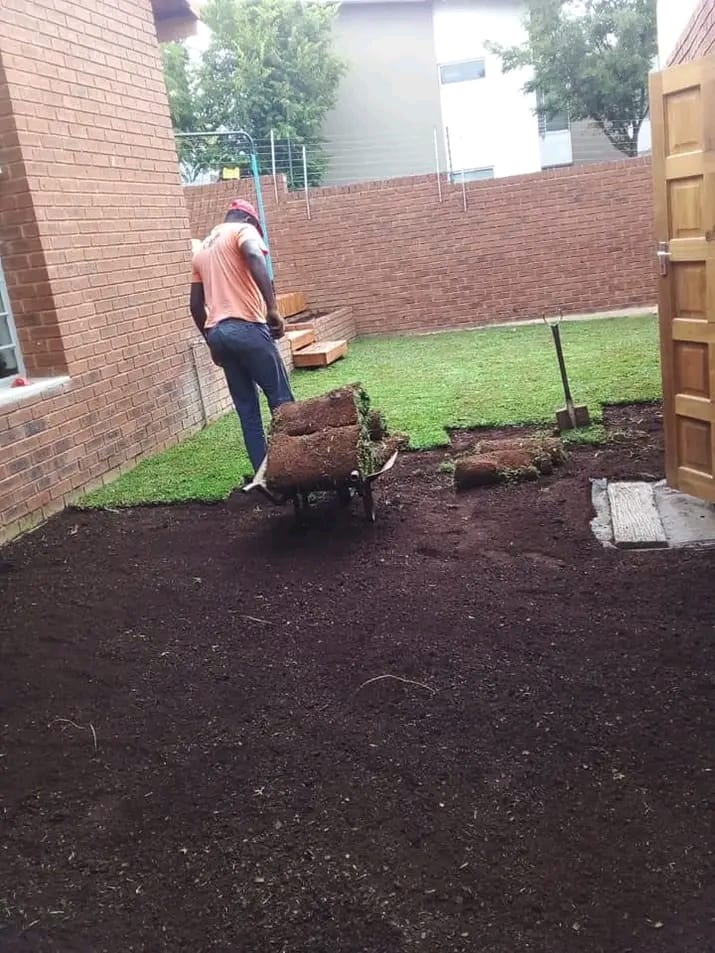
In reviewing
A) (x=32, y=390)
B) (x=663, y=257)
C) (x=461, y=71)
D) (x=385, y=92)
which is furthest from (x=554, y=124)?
(x=32, y=390)

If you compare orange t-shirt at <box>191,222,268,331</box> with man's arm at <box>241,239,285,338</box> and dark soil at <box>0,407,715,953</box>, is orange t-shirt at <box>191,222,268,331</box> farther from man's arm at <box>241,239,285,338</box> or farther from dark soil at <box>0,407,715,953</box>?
dark soil at <box>0,407,715,953</box>

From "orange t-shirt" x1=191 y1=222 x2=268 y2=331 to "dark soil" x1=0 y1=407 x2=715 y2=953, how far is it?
5.45 ft

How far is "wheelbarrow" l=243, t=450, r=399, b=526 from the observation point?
4.70 meters

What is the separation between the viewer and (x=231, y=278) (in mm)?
5457

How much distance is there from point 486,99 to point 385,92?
2.74 meters

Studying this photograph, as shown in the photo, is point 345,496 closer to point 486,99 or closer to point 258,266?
point 258,266

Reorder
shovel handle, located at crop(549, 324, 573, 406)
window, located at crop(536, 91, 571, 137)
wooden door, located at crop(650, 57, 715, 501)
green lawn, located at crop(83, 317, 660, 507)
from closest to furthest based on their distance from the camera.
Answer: wooden door, located at crop(650, 57, 715, 501), shovel handle, located at crop(549, 324, 573, 406), green lawn, located at crop(83, 317, 660, 507), window, located at crop(536, 91, 571, 137)

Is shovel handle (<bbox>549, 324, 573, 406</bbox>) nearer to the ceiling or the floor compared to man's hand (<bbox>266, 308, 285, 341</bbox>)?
nearer to the floor

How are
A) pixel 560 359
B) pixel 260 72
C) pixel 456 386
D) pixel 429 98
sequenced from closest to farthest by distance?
pixel 560 359 < pixel 456 386 < pixel 260 72 < pixel 429 98

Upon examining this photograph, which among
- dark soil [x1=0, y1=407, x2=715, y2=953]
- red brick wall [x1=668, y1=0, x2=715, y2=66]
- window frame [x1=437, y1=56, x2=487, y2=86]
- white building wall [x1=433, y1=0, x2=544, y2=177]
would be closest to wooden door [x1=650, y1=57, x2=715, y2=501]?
dark soil [x1=0, y1=407, x2=715, y2=953]

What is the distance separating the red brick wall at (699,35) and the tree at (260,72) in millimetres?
15447

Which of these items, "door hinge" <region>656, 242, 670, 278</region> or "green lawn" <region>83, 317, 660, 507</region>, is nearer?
"door hinge" <region>656, 242, 670, 278</region>

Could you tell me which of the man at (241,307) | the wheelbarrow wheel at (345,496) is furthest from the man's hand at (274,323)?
the wheelbarrow wheel at (345,496)

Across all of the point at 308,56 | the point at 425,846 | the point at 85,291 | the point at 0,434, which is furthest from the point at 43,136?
the point at 308,56
